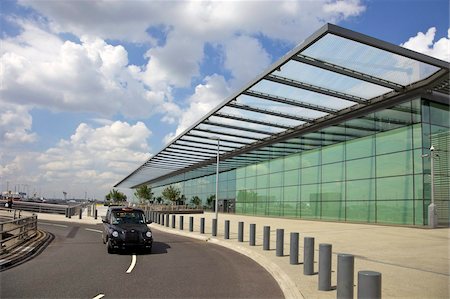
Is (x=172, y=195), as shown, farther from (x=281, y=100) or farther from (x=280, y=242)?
(x=280, y=242)

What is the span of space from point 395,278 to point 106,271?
6.78 m

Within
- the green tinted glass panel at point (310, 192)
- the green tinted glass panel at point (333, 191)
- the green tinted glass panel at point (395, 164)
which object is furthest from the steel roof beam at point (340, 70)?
the green tinted glass panel at point (310, 192)

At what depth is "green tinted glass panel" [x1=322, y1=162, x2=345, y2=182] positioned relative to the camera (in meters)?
33.3

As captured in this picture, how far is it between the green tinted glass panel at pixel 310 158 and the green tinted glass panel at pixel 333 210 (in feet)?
13.4

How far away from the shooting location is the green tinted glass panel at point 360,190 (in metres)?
29.5

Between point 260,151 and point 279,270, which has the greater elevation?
point 260,151

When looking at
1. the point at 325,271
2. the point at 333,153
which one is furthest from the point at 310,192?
the point at 325,271

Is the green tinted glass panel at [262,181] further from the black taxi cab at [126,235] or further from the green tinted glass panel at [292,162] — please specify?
the black taxi cab at [126,235]

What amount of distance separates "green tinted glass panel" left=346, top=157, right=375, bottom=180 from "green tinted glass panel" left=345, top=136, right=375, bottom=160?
377mm

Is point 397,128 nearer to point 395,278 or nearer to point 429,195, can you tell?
point 429,195

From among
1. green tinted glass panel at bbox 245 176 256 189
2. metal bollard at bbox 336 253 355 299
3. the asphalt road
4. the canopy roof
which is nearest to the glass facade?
the canopy roof

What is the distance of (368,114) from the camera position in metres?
28.9

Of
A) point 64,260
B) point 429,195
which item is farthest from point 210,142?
point 64,260

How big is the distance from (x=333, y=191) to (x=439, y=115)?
10.1 m
